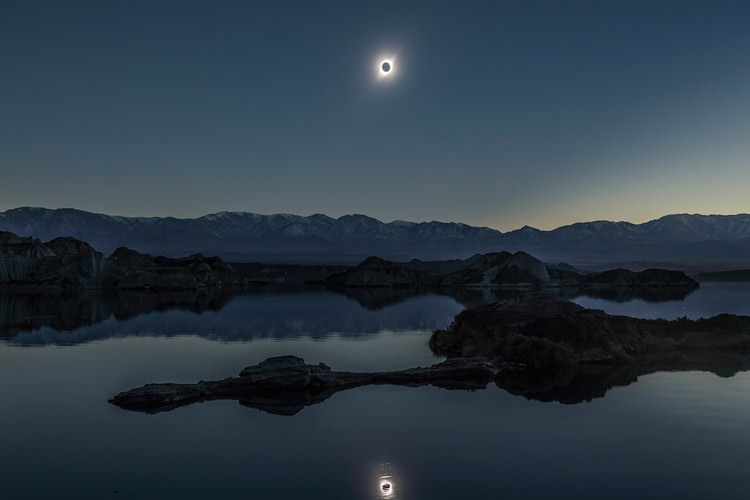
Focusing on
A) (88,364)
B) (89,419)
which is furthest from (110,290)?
(89,419)

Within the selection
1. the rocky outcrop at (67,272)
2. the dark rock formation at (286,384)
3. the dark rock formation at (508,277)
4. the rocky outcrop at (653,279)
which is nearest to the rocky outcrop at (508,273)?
the dark rock formation at (508,277)

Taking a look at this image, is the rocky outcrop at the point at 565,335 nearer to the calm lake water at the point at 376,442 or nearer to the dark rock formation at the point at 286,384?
the dark rock formation at the point at 286,384

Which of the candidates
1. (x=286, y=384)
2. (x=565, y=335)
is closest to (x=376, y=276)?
(x=565, y=335)

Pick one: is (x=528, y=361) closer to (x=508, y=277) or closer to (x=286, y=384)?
(x=286, y=384)

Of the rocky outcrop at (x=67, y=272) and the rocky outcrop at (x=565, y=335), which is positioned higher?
the rocky outcrop at (x=67, y=272)

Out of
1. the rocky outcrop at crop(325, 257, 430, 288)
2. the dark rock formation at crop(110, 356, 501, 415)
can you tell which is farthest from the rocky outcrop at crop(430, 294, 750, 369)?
the rocky outcrop at crop(325, 257, 430, 288)

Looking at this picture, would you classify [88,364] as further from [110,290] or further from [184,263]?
[184,263]
